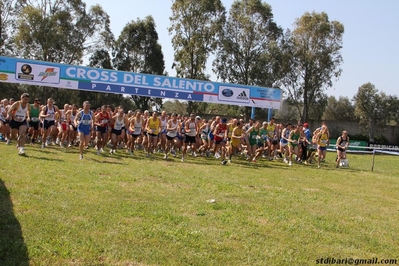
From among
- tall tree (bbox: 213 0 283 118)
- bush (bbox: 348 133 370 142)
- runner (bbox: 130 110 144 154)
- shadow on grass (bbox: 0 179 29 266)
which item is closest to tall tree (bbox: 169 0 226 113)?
tall tree (bbox: 213 0 283 118)

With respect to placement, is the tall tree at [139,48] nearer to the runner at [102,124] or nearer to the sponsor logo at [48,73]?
the sponsor logo at [48,73]

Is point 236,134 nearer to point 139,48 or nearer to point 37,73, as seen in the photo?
point 37,73

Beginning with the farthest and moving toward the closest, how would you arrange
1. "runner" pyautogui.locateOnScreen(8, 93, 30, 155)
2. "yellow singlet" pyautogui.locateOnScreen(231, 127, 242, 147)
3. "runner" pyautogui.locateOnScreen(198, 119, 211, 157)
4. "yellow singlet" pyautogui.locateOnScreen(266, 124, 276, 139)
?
1. "runner" pyautogui.locateOnScreen(198, 119, 211, 157)
2. "yellow singlet" pyautogui.locateOnScreen(266, 124, 276, 139)
3. "yellow singlet" pyautogui.locateOnScreen(231, 127, 242, 147)
4. "runner" pyautogui.locateOnScreen(8, 93, 30, 155)

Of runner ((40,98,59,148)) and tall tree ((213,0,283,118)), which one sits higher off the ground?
tall tree ((213,0,283,118))

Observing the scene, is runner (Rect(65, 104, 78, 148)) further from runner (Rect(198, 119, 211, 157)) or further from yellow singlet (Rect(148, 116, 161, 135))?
runner (Rect(198, 119, 211, 157))

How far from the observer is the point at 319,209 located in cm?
793

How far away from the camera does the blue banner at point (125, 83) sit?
21.2 meters

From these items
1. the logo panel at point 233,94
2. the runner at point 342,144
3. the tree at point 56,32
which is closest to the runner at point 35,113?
the logo panel at point 233,94

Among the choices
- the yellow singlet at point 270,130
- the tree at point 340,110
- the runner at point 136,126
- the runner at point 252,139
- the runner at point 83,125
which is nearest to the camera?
the runner at point 83,125

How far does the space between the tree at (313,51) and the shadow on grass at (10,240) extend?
4692cm

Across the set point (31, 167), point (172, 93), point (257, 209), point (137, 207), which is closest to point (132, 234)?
point (137, 207)

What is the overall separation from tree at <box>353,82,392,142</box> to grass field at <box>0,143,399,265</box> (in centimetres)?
4884

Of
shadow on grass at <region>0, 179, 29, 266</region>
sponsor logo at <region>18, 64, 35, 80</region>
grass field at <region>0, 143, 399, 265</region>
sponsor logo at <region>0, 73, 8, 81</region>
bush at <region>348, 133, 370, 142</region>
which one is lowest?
shadow on grass at <region>0, 179, 29, 266</region>

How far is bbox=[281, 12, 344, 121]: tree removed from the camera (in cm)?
4975
